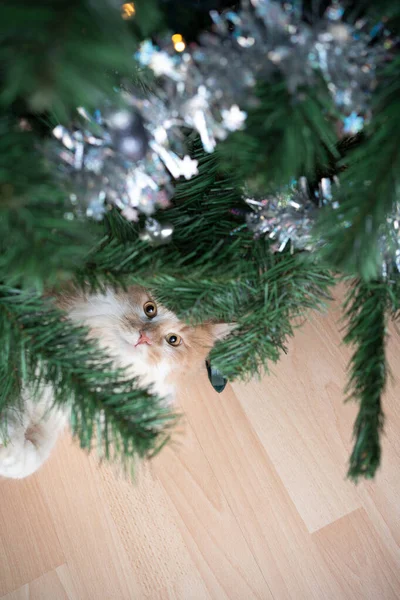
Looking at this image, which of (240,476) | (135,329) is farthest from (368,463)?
(240,476)

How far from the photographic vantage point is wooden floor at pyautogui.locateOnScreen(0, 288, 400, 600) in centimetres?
109

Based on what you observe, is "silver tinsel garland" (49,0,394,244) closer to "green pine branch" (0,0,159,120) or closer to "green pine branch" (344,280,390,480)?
"green pine branch" (0,0,159,120)

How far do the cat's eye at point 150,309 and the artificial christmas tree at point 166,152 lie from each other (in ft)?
1.20

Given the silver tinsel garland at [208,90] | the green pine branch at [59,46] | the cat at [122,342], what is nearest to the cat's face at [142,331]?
the cat at [122,342]

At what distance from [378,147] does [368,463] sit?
0.79 ft

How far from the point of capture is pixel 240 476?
1154 millimetres

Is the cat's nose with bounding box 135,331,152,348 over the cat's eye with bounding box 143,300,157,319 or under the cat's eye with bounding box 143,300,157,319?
under

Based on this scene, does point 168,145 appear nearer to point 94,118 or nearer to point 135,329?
point 94,118

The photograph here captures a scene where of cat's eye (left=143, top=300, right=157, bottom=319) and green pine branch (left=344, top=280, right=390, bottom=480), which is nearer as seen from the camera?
green pine branch (left=344, top=280, right=390, bottom=480)

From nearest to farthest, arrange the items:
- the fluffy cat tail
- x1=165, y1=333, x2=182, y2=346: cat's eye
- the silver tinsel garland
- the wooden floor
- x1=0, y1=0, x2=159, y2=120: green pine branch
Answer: x1=0, y1=0, x2=159, y2=120: green pine branch, the silver tinsel garland, the fluffy cat tail, x1=165, y1=333, x2=182, y2=346: cat's eye, the wooden floor

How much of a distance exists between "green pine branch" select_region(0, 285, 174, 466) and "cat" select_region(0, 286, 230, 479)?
0.37m

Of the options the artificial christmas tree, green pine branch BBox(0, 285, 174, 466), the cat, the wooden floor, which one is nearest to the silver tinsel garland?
the artificial christmas tree

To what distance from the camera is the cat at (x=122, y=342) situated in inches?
35.0

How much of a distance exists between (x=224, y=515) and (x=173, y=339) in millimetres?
413
